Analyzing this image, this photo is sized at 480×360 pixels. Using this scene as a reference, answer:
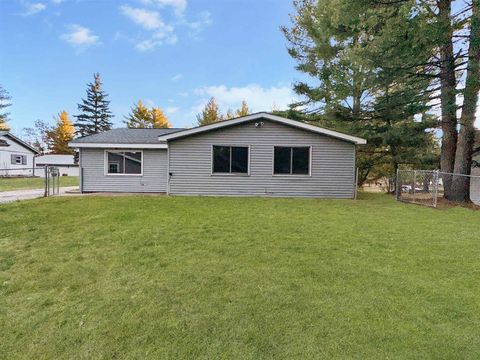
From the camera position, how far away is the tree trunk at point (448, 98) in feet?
31.9

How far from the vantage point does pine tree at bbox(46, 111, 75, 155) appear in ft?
141

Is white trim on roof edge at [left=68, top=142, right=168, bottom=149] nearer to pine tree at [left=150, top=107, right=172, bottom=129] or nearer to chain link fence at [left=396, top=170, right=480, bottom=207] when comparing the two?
chain link fence at [left=396, top=170, right=480, bottom=207]

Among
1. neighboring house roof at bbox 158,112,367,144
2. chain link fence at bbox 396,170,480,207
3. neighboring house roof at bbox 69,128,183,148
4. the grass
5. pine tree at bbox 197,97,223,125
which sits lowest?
the grass

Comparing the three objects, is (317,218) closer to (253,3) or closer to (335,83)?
(335,83)

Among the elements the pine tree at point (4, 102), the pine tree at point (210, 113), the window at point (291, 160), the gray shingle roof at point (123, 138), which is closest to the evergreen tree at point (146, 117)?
the pine tree at point (210, 113)

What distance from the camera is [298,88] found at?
56.6 feet

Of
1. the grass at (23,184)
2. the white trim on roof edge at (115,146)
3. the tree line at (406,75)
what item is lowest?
the grass at (23,184)

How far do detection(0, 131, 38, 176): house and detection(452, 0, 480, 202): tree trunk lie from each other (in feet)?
102

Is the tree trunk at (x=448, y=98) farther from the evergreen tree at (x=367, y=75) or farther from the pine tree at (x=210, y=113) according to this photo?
the pine tree at (x=210, y=113)

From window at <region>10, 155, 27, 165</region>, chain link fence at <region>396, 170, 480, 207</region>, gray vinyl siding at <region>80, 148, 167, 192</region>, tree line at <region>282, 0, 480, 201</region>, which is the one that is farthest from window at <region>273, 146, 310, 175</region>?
window at <region>10, 155, 27, 165</region>

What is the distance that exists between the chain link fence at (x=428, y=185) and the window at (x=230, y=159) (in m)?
5.96

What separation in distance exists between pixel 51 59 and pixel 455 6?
938 inches

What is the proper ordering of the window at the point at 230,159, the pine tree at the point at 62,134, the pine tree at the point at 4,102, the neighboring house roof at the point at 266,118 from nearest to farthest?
the neighboring house roof at the point at 266,118 < the window at the point at 230,159 < the pine tree at the point at 4,102 < the pine tree at the point at 62,134

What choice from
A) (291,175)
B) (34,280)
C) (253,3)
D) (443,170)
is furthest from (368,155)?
(34,280)
